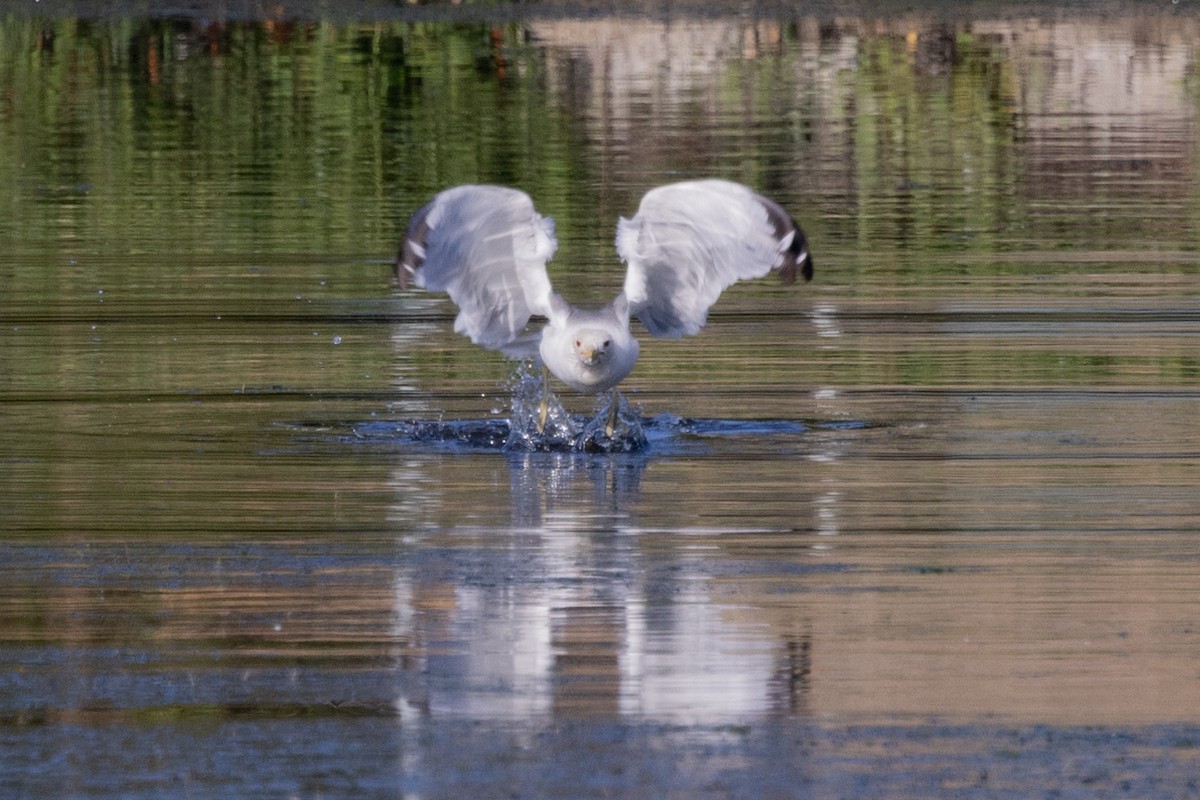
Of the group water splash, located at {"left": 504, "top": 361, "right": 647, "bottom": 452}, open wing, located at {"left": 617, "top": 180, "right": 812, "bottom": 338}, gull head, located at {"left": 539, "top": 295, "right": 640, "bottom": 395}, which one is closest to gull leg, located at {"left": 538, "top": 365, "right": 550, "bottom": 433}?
water splash, located at {"left": 504, "top": 361, "right": 647, "bottom": 452}

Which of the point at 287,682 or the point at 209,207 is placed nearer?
the point at 287,682

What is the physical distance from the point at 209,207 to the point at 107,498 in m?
9.54

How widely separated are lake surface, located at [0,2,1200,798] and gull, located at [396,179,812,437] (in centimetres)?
37

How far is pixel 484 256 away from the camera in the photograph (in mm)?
11016

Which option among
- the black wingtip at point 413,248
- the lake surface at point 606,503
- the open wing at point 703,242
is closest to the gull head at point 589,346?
the open wing at point 703,242

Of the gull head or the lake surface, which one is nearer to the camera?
the lake surface

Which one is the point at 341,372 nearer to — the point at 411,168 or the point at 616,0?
the point at 411,168

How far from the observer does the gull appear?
1072 cm

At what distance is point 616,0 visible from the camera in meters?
35.4

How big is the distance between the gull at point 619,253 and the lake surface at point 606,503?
1.23ft

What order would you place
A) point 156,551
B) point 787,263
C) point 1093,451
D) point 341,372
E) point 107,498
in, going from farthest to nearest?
point 341,372, point 787,263, point 1093,451, point 107,498, point 156,551

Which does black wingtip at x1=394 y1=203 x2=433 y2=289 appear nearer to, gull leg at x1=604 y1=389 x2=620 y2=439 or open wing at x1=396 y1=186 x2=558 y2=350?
open wing at x1=396 y1=186 x2=558 y2=350

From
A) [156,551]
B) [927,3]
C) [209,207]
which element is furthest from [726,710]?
[927,3]

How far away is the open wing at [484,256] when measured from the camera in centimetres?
1071
